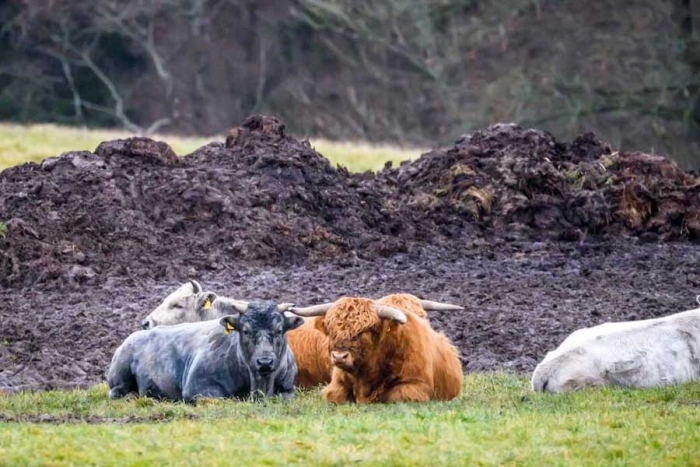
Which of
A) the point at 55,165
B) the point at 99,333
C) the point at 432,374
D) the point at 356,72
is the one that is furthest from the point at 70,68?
the point at 432,374

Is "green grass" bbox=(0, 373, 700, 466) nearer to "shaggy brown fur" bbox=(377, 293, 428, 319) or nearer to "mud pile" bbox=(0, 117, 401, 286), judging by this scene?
"shaggy brown fur" bbox=(377, 293, 428, 319)

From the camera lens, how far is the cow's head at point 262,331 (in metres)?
13.4

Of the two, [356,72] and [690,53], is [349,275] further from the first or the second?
[356,72]

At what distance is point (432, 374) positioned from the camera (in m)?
13.5

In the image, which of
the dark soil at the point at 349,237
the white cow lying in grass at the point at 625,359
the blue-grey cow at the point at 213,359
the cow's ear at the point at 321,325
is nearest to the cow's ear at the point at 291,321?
the blue-grey cow at the point at 213,359

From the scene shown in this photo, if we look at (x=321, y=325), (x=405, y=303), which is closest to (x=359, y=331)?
(x=321, y=325)

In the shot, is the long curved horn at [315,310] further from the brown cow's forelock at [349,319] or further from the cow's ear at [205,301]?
the cow's ear at [205,301]

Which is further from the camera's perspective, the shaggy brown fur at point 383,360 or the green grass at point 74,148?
the green grass at point 74,148

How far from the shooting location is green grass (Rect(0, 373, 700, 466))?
1036 centimetres

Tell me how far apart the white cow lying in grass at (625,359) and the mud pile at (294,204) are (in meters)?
6.67

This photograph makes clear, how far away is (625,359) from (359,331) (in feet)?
8.36

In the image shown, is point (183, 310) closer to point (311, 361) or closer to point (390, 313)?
point (311, 361)

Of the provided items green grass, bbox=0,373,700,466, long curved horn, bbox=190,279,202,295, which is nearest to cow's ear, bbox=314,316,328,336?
green grass, bbox=0,373,700,466

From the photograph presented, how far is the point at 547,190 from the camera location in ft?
74.5
